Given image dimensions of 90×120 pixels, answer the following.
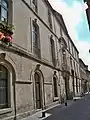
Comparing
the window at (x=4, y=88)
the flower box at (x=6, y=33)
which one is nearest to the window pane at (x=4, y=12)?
the flower box at (x=6, y=33)

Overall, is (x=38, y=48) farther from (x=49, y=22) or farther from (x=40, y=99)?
(x=49, y=22)

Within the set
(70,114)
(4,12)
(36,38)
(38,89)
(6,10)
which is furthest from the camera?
(36,38)

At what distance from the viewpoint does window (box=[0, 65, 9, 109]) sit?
31.6 feet

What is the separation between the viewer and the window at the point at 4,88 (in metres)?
9.63

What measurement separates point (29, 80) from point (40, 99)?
280cm

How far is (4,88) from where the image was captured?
9844mm

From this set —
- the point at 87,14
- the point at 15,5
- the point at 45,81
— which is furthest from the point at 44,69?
the point at 87,14

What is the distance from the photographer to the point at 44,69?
51.7 feet

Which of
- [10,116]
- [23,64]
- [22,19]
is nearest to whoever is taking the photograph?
[10,116]

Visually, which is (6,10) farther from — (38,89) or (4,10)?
(38,89)

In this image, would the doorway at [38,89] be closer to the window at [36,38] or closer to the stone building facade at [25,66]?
the stone building facade at [25,66]

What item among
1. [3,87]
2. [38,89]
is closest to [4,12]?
[3,87]

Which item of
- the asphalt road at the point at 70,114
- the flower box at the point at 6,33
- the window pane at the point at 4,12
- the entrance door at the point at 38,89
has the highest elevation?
the window pane at the point at 4,12

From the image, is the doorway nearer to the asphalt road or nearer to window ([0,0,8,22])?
the asphalt road
